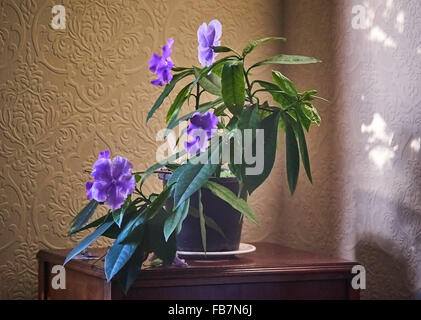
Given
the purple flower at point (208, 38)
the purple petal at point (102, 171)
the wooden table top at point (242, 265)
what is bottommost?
the wooden table top at point (242, 265)

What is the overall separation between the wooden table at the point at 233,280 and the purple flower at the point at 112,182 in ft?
0.53

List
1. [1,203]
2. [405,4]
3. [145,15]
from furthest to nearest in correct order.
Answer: [145,15] → [1,203] → [405,4]

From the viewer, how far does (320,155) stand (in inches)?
73.9

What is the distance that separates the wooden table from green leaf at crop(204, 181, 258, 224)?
13 centimetres

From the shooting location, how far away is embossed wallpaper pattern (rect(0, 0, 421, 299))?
157cm

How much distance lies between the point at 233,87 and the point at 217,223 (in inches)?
13.1

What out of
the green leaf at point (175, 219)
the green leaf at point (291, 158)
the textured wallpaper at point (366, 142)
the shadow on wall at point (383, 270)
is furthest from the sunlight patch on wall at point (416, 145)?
the green leaf at point (175, 219)

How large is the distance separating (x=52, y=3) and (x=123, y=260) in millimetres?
957

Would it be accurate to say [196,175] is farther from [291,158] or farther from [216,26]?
[216,26]

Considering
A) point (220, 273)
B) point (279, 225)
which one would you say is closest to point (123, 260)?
point (220, 273)

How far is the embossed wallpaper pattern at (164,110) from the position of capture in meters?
1.57

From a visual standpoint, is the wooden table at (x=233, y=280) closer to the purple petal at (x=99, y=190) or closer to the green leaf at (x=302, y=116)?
the purple petal at (x=99, y=190)

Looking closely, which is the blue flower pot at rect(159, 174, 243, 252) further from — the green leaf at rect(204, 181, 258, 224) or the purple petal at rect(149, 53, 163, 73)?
the purple petal at rect(149, 53, 163, 73)
